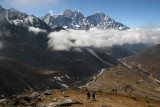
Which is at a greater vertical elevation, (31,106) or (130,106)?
(31,106)

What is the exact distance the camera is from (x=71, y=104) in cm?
5075

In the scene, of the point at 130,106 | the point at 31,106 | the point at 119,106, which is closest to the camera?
the point at 31,106

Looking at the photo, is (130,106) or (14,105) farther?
(130,106)

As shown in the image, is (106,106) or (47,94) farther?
(47,94)

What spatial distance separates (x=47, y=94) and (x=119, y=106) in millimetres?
29851

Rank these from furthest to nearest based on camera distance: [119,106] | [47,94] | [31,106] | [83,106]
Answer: [47,94] → [119,106] → [83,106] → [31,106]

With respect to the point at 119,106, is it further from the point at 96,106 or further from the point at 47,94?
the point at 47,94

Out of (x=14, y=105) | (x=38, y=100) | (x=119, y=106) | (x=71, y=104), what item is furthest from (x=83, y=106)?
(x=14, y=105)

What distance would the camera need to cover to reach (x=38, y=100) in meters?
56.7

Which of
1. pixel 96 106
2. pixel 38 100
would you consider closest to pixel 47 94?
pixel 38 100

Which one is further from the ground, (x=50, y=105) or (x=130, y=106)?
(x=50, y=105)

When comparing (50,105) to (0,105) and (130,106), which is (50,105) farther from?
(130,106)

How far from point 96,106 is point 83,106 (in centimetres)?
409

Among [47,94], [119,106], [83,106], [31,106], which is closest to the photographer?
[31,106]
